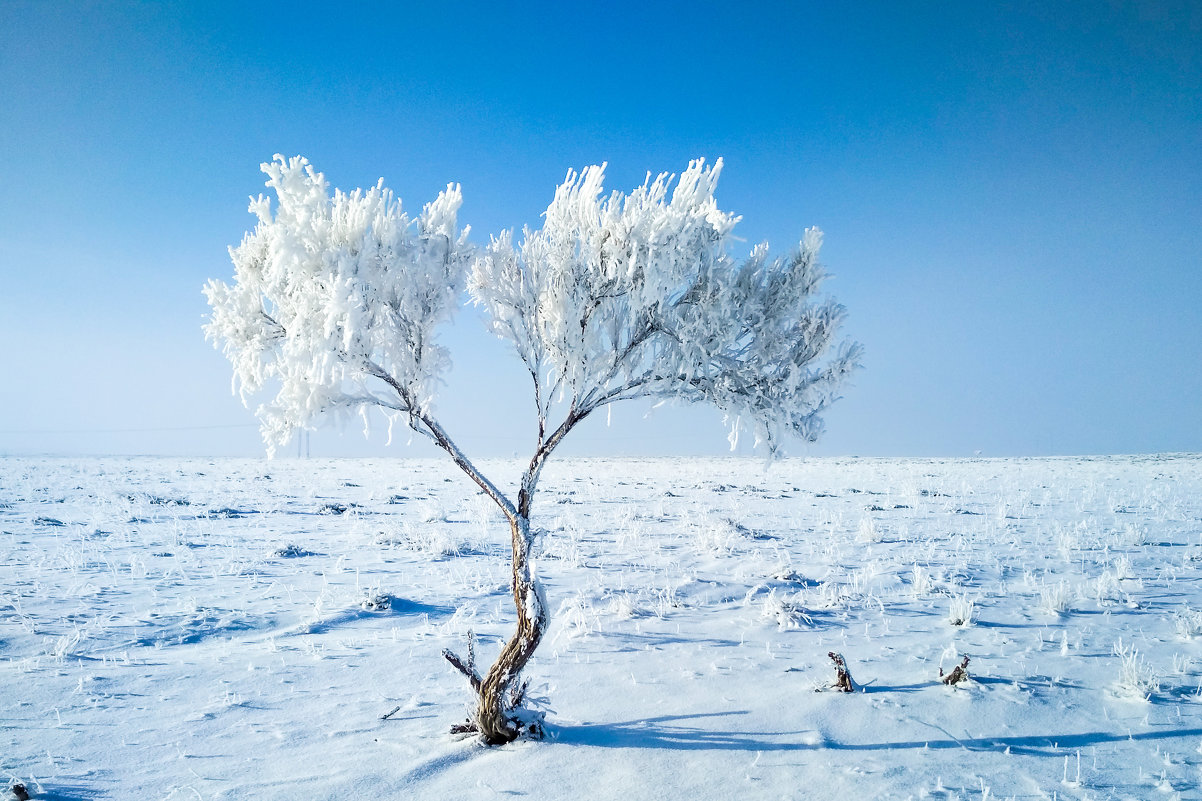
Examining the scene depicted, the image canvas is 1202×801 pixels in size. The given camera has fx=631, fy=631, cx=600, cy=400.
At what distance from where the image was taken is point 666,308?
23.1ft

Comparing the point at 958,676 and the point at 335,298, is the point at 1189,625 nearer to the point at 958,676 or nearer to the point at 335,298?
the point at 958,676

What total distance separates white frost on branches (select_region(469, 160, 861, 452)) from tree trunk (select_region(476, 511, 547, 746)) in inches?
66.5

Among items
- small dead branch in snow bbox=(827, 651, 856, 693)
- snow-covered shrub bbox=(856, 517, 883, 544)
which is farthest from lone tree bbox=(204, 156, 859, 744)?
snow-covered shrub bbox=(856, 517, 883, 544)

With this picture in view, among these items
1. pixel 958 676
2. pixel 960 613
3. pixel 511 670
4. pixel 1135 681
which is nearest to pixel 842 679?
pixel 958 676

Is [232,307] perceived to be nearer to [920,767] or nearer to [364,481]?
Result: [920,767]

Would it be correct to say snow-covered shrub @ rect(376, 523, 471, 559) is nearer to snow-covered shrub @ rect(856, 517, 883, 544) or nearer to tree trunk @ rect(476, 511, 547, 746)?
tree trunk @ rect(476, 511, 547, 746)

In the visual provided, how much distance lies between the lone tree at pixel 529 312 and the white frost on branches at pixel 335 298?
17mm

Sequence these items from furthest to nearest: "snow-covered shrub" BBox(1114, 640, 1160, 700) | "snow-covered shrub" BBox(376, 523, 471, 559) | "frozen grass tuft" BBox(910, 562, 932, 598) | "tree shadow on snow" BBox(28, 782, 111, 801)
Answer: "snow-covered shrub" BBox(376, 523, 471, 559)
"frozen grass tuft" BBox(910, 562, 932, 598)
"snow-covered shrub" BBox(1114, 640, 1160, 700)
"tree shadow on snow" BBox(28, 782, 111, 801)

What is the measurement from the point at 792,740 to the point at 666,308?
451cm

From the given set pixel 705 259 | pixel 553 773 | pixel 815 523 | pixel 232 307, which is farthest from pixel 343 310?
pixel 815 523

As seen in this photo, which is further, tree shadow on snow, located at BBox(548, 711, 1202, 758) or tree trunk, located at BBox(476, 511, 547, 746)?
tree trunk, located at BBox(476, 511, 547, 746)

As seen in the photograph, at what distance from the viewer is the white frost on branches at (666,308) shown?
6734 millimetres

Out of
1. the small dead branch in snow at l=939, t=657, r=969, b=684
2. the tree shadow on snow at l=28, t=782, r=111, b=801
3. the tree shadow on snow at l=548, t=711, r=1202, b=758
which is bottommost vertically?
the tree shadow on snow at l=28, t=782, r=111, b=801

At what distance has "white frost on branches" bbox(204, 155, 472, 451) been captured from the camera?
605cm
